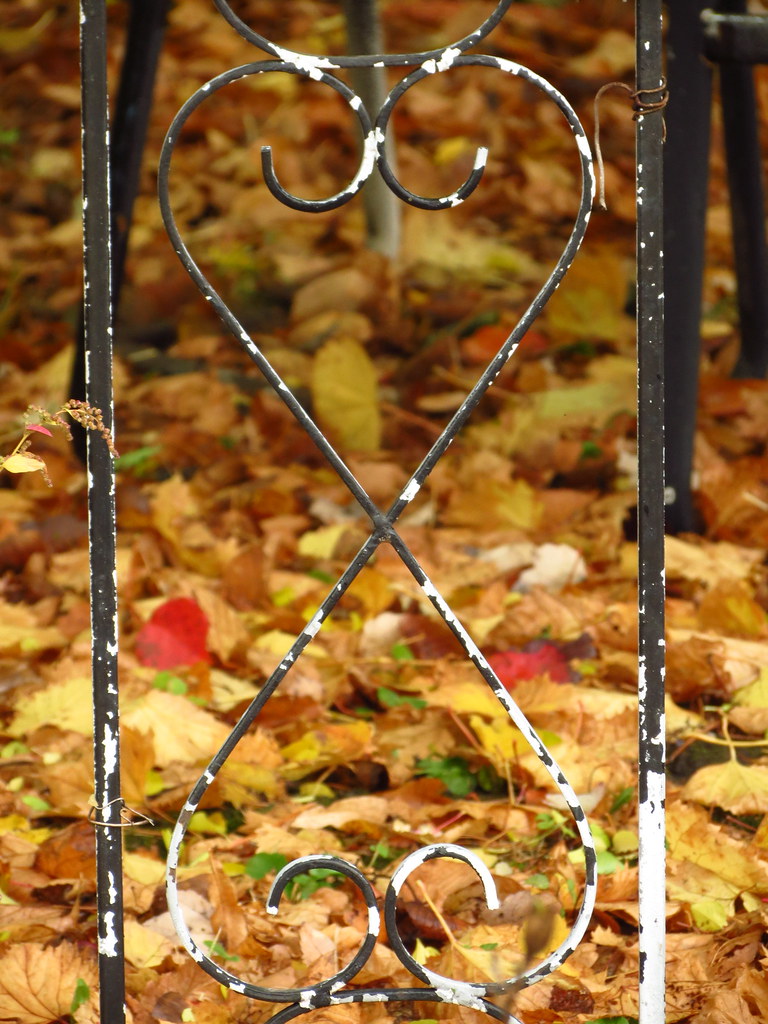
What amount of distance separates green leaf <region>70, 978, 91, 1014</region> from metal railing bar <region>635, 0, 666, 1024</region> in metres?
0.52

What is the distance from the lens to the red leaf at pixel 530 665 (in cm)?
169

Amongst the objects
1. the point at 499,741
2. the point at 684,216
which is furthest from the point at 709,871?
the point at 684,216

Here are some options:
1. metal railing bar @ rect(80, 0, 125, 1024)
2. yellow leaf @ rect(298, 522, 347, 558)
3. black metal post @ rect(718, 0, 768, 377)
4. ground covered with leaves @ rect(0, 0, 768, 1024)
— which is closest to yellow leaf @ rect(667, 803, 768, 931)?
ground covered with leaves @ rect(0, 0, 768, 1024)

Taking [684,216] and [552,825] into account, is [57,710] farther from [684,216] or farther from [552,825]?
[684,216]

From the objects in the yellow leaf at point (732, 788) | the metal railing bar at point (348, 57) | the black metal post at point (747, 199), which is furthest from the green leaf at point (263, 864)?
the black metal post at point (747, 199)

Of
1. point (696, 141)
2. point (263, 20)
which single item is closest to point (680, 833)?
point (696, 141)

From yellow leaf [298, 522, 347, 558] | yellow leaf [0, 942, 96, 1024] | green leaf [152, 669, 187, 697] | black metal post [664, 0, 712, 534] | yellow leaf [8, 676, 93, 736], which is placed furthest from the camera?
yellow leaf [298, 522, 347, 558]

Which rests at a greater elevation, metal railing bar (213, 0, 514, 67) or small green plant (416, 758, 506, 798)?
metal railing bar (213, 0, 514, 67)

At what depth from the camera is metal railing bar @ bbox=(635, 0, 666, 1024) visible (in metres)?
0.99

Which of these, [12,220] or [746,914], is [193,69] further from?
[746,914]

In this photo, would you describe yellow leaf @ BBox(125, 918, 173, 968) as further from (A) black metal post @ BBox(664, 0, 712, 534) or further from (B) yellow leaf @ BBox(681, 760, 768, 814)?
(A) black metal post @ BBox(664, 0, 712, 534)

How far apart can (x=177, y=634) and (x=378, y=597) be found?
329mm

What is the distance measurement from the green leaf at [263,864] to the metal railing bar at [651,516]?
484 mm

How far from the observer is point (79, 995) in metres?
1.18
